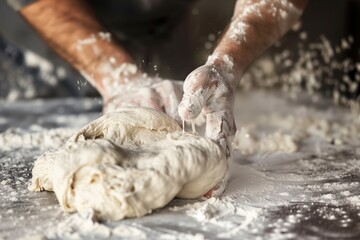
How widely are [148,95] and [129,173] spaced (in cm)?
A: 46

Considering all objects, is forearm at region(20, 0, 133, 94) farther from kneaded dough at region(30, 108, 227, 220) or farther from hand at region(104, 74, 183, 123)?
kneaded dough at region(30, 108, 227, 220)

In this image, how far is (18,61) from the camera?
2631mm

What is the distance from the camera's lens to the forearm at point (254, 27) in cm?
141

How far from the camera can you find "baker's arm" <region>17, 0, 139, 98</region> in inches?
64.4

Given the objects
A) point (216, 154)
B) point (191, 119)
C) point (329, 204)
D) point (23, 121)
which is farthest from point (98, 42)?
point (329, 204)

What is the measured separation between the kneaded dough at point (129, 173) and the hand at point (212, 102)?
6 centimetres

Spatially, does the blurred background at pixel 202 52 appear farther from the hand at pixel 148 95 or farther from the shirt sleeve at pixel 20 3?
the hand at pixel 148 95

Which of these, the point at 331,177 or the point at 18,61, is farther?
the point at 18,61

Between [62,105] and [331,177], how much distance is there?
1.46 metres

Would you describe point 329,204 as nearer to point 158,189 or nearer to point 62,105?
point 158,189

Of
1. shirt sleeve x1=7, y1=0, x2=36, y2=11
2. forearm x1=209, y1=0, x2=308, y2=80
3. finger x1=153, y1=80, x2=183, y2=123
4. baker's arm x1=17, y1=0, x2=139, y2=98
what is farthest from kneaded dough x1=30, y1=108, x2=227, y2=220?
shirt sleeve x1=7, y1=0, x2=36, y2=11

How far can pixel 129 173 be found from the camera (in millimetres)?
986

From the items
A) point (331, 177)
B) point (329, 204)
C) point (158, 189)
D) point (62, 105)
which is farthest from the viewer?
point (62, 105)

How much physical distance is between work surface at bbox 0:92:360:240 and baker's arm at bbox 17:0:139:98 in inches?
9.5
